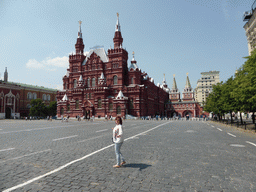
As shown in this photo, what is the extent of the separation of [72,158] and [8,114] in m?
77.2

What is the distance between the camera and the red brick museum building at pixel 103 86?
56531 millimetres

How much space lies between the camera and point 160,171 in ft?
18.2

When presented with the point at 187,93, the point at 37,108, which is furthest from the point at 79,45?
the point at 187,93

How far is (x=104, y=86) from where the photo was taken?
58188 millimetres

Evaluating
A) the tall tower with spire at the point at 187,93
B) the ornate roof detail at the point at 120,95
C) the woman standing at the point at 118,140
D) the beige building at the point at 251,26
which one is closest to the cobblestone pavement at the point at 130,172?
the woman standing at the point at 118,140

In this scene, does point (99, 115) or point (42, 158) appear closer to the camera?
point (42, 158)

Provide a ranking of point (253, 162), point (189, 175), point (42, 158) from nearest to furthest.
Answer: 1. point (189, 175)
2. point (253, 162)
3. point (42, 158)

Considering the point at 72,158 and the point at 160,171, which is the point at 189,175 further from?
the point at 72,158

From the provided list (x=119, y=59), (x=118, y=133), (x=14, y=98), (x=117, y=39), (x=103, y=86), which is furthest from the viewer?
(x=14, y=98)

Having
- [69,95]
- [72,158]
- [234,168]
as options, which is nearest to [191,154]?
[234,168]

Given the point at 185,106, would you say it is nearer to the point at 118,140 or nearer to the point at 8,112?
the point at 8,112

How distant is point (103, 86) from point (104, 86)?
1.12ft

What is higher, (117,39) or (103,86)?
(117,39)

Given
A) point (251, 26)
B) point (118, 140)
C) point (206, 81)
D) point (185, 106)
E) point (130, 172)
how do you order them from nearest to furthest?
1. point (130, 172)
2. point (118, 140)
3. point (251, 26)
4. point (185, 106)
5. point (206, 81)
